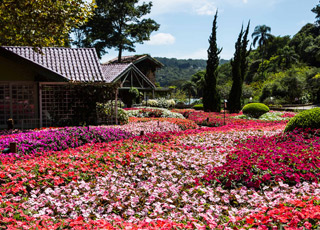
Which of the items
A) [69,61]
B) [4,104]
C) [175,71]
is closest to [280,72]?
[69,61]

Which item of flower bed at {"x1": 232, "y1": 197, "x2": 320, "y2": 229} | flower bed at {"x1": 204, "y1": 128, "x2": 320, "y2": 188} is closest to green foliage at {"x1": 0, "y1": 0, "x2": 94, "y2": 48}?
flower bed at {"x1": 204, "y1": 128, "x2": 320, "y2": 188}

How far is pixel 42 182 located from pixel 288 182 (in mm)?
4747

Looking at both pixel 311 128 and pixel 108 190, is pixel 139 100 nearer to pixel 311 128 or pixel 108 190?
pixel 311 128

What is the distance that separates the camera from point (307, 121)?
9.52 meters

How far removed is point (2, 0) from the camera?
41.9ft

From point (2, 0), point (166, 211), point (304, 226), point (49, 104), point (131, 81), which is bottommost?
point (166, 211)

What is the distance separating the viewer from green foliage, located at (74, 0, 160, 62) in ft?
130

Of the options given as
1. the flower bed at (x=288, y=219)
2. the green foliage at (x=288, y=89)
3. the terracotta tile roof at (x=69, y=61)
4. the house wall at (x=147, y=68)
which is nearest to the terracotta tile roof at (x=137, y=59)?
the house wall at (x=147, y=68)

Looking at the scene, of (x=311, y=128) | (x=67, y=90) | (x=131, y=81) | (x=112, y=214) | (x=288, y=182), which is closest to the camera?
(x=112, y=214)

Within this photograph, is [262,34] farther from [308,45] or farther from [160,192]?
[160,192]

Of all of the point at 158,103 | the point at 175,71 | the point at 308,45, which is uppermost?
the point at 175,71

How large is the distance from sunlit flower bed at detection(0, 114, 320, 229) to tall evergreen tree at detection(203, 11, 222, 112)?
722 inches

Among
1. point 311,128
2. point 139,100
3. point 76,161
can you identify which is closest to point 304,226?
point 76,161

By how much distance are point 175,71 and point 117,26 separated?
82.4 m
